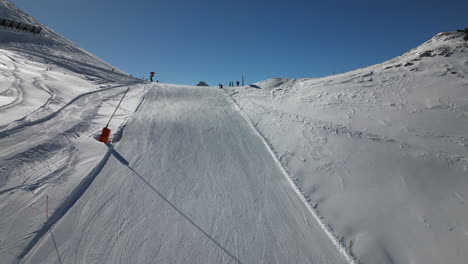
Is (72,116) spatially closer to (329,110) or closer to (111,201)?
(111,201)

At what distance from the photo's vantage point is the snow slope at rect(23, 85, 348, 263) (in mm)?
3391

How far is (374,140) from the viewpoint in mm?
6727

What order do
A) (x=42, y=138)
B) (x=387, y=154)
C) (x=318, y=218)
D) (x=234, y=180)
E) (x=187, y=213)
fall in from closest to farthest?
(x=187, y=213) < (x=318, y=218) < (x=234, y=180) < (x=42, y=138) < (x=387, y=154)

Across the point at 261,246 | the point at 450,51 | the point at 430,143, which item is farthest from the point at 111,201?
the point at 450,51

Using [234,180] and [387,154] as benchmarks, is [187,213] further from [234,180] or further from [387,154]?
[387,154]

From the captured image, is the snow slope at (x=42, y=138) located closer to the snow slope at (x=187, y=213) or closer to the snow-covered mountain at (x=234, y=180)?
the snow-covered mountain at (x=234, y=180)

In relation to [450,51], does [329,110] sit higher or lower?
lower

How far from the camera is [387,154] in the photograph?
5.96 metres

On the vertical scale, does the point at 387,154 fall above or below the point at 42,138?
below

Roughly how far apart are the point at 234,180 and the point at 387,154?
14.1 feet

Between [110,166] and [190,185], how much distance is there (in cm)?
204

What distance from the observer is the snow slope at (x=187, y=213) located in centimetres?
339

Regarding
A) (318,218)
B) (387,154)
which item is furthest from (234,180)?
(387,154)

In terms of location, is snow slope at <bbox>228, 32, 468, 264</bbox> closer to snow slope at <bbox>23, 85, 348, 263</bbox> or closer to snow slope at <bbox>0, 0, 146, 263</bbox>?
snow slope at <bbox>23, 85, 348, 263</bbox>
